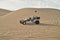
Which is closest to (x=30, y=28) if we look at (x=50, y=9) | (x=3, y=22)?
(x=3, y=22)

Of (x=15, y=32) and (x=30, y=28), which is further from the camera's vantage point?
(x=30, y=28)

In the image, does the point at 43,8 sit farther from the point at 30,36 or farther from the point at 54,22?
the point at 30,36

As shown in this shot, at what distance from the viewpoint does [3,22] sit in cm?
1346

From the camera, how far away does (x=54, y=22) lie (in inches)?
547

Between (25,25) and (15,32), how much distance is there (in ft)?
5.51

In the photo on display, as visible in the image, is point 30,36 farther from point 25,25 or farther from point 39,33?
point 25,25

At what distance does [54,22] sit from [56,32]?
266 cm

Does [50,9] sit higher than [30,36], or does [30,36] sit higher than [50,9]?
[50,9]

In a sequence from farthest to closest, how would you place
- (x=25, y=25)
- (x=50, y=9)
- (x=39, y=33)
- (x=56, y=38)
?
(x=50, y=9)
(x=25, y=25)
(x=39, y=33)
(x=56, y=38)

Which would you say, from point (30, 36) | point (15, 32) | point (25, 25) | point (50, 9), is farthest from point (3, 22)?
point (50, 9)

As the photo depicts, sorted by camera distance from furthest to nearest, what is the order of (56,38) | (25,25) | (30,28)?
(25,25), (30,28), (56,38)

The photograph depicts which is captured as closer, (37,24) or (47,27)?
(47,27)

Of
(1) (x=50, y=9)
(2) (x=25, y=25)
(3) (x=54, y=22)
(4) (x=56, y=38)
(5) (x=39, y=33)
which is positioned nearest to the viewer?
(4) (x=56, y=38)

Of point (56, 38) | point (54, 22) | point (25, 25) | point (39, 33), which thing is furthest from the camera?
point (54, 22)
